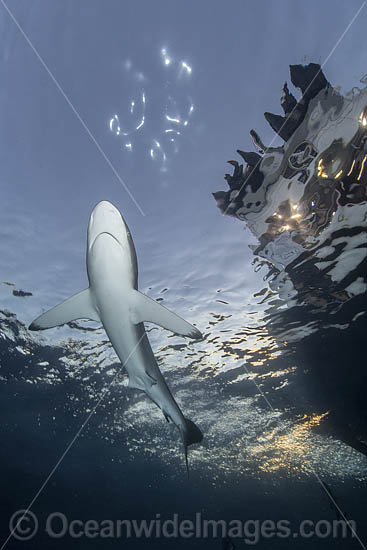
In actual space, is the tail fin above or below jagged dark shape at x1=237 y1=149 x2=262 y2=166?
below

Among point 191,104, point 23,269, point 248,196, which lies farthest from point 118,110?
point 23,269

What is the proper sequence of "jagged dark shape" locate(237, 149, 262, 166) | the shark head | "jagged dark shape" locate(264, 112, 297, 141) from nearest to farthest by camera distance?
the shark head
"jagged dark shape" locate(264, 112, 297, 141)
"jagged dark shape" locate(237, 149, 262, 166)

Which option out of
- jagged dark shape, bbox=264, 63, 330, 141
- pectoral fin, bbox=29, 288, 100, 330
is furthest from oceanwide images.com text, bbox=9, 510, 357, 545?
jagged dark shape, bbox=264, 63, 330, 141

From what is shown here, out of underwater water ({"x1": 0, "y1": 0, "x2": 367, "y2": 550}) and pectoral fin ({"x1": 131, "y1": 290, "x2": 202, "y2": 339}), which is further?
underwater water ({"x1": 0, "y1": 0, "x2": 367, "y2": 550})

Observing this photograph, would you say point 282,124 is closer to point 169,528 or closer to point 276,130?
point 276,130

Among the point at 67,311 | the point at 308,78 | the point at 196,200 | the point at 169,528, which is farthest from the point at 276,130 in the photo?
the point at 169,528

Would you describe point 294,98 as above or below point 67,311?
above

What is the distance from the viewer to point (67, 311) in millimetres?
5195

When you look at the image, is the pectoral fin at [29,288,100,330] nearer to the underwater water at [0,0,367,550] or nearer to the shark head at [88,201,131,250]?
the shark head at [88,201,131,250]

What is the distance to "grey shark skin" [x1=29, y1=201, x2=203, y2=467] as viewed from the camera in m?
4.32

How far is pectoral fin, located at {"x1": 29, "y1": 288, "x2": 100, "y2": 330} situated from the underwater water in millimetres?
3404

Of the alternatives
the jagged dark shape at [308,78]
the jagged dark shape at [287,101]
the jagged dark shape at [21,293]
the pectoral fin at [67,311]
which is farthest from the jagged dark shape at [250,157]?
the jagged dark shape at [21,293]

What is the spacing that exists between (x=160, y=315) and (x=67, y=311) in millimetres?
1709

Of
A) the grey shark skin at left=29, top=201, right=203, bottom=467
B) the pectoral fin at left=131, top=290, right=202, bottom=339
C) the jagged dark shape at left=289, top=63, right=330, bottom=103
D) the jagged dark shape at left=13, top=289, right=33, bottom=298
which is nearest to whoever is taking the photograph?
the grey shark skin at left=29, top=201, right=203, bottom=467
